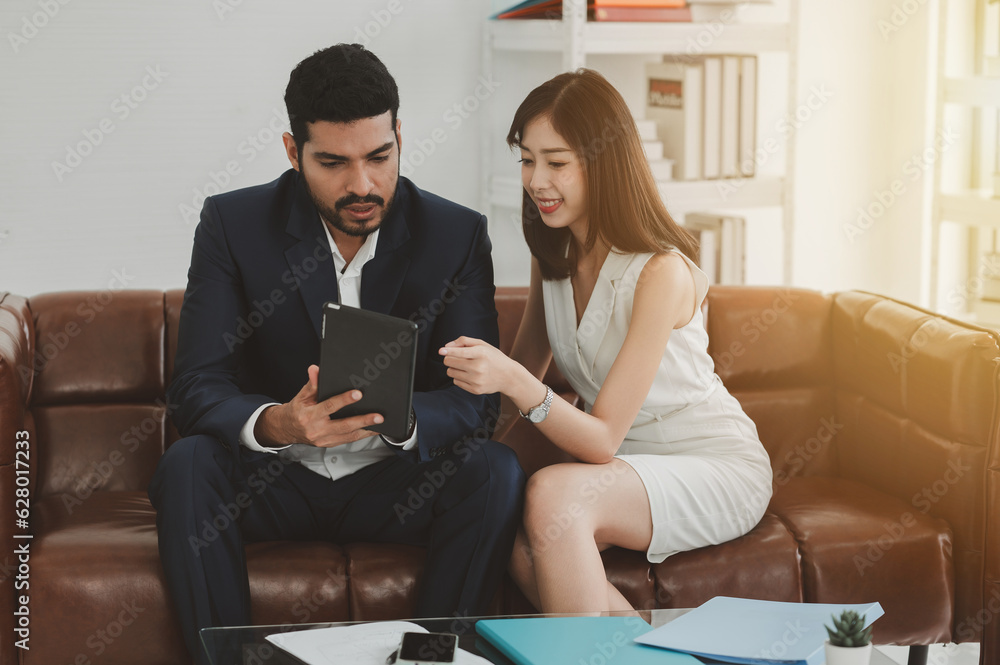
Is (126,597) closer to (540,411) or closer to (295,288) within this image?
(295,288)

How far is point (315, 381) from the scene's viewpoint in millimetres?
1565

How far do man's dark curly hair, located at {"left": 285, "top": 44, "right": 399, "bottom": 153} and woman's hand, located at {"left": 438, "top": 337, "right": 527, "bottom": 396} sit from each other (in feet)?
1.50

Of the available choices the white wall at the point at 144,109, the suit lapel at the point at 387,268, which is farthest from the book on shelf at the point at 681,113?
the suit lapel at the point at 387,268

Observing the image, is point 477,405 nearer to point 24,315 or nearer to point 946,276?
point 24,315

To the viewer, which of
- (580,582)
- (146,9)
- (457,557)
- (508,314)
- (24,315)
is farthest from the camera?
(146,9)

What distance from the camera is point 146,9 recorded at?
8.05 ft

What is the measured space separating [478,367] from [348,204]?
0.42m

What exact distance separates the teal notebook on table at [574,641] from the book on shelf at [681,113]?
1.55 m

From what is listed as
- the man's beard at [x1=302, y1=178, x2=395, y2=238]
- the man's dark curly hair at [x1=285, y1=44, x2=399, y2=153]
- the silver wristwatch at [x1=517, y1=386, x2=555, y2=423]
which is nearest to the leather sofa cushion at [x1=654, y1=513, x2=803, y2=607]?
the silver wristwatch at [x1=517, y1=386, x2=555, y2=423]

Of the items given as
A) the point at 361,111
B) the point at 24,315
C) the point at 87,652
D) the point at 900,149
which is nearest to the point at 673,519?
the point at 361,111

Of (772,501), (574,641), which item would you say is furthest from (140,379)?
(772,501)

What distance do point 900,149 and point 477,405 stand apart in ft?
6.40

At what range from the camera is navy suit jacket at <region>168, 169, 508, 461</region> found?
5.99 feet

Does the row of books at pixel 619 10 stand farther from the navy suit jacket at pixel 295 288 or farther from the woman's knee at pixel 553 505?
the woman's knee at pixel 553 505
